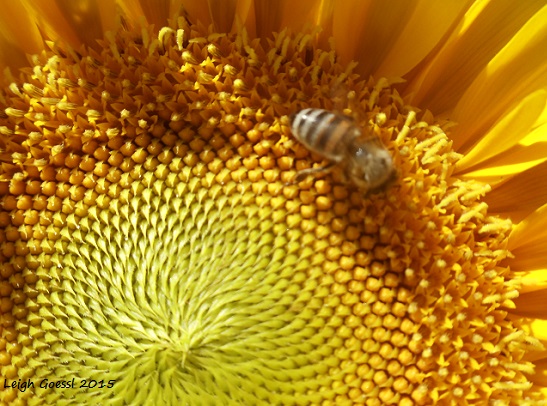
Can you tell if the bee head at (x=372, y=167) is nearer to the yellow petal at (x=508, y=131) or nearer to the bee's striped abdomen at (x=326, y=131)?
the bee's striped abdomen at (x=326, y=131)

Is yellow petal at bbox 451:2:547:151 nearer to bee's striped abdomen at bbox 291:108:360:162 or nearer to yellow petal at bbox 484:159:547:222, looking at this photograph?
yellow petal at bbox 484:159:547:222

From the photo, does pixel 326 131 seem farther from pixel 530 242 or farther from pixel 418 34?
pixel 530 242

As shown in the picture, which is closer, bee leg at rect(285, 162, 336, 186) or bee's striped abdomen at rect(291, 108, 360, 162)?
Answer: bee's striped abdomen at rect(291, 108, 360, 162)

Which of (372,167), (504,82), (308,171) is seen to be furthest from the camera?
(504,82)

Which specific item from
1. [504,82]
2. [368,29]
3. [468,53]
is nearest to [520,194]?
[504,82]

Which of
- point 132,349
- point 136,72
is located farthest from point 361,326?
point 136,72

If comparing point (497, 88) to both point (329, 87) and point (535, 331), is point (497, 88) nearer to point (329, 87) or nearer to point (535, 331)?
point (329, 87)

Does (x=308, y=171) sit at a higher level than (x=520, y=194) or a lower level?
lower

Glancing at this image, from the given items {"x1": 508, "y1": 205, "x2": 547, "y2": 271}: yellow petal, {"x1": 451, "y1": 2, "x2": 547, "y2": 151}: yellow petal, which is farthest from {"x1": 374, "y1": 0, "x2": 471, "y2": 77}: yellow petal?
{"x1": 508, "y1": 205, "x2": 547, "y2": 271}: yellow petal
